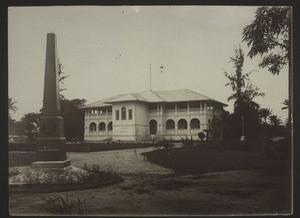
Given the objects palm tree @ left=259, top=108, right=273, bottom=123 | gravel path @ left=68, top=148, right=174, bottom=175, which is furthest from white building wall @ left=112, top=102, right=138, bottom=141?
palm tree @ left=259, top=108, right=273, bottom=123

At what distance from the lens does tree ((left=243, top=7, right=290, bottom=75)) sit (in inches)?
127

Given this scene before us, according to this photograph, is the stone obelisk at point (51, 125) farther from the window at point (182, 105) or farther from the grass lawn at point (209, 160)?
the window at point (182, 105)

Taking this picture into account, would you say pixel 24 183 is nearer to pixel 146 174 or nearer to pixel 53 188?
pixel 53 188

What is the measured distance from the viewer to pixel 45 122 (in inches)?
133

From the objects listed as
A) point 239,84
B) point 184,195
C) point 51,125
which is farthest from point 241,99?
point 51,125

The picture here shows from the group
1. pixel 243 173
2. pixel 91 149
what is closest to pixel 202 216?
pixel 243 173

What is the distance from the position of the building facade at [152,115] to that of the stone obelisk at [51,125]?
9.2 inches

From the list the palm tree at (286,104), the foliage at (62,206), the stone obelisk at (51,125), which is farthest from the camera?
the stone obelisk at (51,125)

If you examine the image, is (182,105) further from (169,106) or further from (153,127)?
(153,127)

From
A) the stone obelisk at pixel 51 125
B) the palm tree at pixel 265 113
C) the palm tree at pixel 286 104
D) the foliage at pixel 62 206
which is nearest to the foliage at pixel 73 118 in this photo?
the stone obelisk at pixel 51 125

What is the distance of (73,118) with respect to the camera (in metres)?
3.45

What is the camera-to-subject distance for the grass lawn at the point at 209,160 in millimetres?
3336

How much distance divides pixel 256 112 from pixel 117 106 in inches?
46.6

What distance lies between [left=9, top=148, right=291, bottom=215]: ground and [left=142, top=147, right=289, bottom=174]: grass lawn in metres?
0.04
